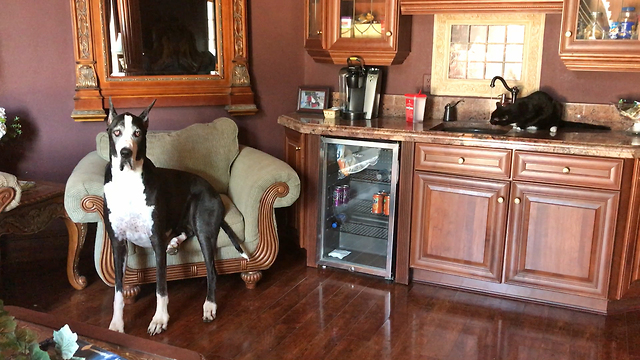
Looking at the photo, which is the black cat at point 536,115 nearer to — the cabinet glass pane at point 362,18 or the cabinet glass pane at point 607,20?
the cabinet glass pane at point 607,20

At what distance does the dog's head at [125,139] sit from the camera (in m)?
2.49

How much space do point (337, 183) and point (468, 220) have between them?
0.86m

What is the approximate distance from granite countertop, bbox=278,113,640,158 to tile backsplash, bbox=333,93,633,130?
7 cm

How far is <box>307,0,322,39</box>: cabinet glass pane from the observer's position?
11.9 ft

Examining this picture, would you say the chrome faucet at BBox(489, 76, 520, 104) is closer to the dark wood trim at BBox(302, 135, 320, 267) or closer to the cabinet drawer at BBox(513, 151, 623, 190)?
the cabinet drawer at BBox(513, 151, 623, 190)

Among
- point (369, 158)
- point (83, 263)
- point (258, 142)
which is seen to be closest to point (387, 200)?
point (369, 158)

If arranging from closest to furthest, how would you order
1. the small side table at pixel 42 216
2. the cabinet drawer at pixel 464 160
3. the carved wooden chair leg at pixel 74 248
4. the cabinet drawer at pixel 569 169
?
the cabinet drawer at pixel 569 169
the small side table at pixel 42 216
the cabinet drawer at pixel 464 160
the carved wooden chair leg at pixel 74 248

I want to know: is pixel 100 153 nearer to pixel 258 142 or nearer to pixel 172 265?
pixel 172 265

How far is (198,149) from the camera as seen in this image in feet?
10.9

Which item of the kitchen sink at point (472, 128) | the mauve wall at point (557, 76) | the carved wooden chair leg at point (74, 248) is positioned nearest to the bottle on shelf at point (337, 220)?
the kitchen sink at point (472, 128)

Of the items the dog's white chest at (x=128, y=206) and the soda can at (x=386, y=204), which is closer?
the dog's white chest at (x=128, y=206)

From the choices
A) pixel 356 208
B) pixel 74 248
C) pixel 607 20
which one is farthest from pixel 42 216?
pixel 607 20

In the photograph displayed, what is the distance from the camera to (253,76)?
3.94 meters

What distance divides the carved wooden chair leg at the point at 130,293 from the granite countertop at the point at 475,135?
1270mm
